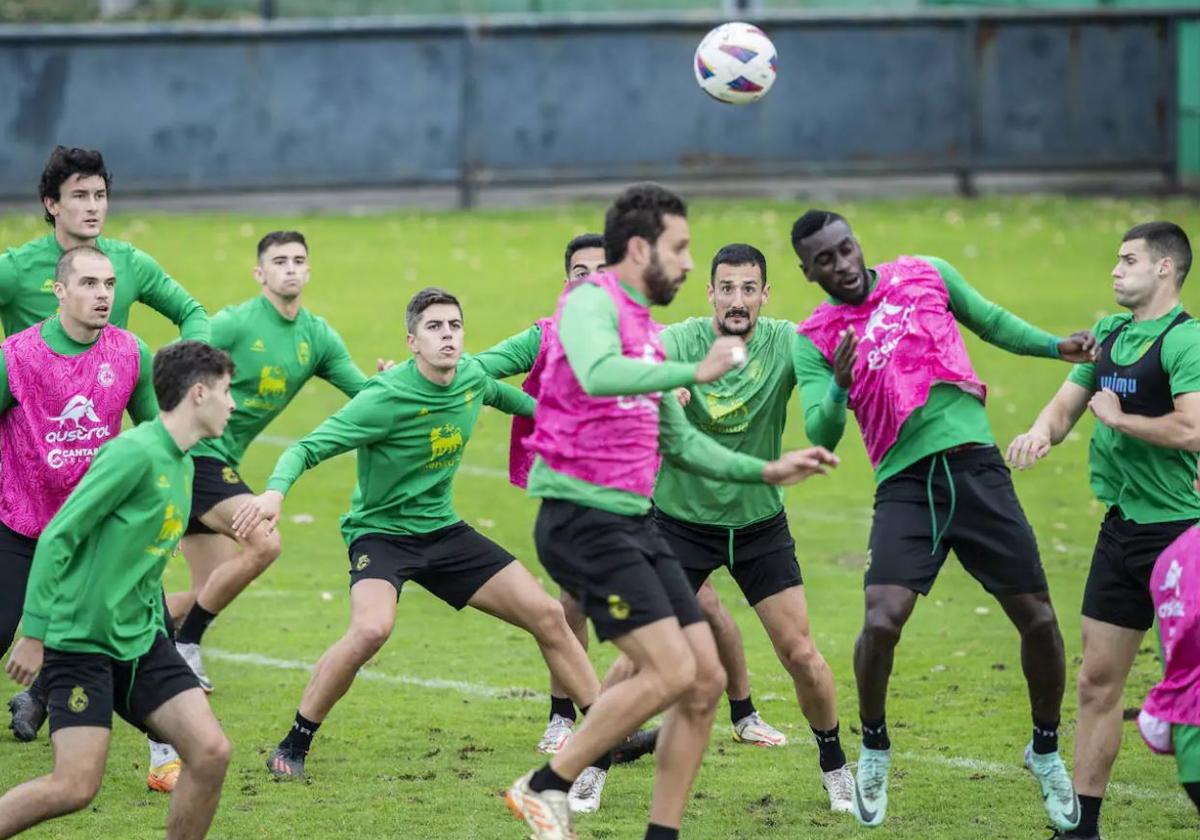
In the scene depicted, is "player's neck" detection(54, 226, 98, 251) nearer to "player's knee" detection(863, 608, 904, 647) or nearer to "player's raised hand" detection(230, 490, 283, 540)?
"player's raised hand" detection(230, 490, 283, 540)

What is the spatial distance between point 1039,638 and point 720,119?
1801cm

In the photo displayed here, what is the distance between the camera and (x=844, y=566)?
14.1 m

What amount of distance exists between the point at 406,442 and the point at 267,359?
78.2 inches

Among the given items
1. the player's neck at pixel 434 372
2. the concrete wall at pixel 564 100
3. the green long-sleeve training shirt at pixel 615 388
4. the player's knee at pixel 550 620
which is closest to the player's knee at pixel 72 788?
the green long-sleeve training shirt at pixel 615 388

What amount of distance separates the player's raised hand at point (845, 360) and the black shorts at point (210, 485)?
422 centimetres

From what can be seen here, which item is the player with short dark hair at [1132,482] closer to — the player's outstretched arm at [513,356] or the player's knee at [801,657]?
the player's knee at [801,657]

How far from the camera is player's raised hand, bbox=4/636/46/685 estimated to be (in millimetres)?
7480

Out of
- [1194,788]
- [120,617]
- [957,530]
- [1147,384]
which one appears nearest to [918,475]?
[957,530]

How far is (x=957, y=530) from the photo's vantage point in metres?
8.55

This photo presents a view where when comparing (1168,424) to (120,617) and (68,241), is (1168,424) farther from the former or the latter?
(68,241)

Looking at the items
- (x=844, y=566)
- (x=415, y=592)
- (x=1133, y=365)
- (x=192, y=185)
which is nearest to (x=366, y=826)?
(x=1133, y=365)

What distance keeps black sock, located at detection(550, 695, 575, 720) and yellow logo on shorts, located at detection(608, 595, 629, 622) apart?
2.61 meters

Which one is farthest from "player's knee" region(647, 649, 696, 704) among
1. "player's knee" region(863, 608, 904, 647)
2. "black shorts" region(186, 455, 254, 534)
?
"black shorts" region(186, 455, 254, 534)

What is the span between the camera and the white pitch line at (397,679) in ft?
36.3
